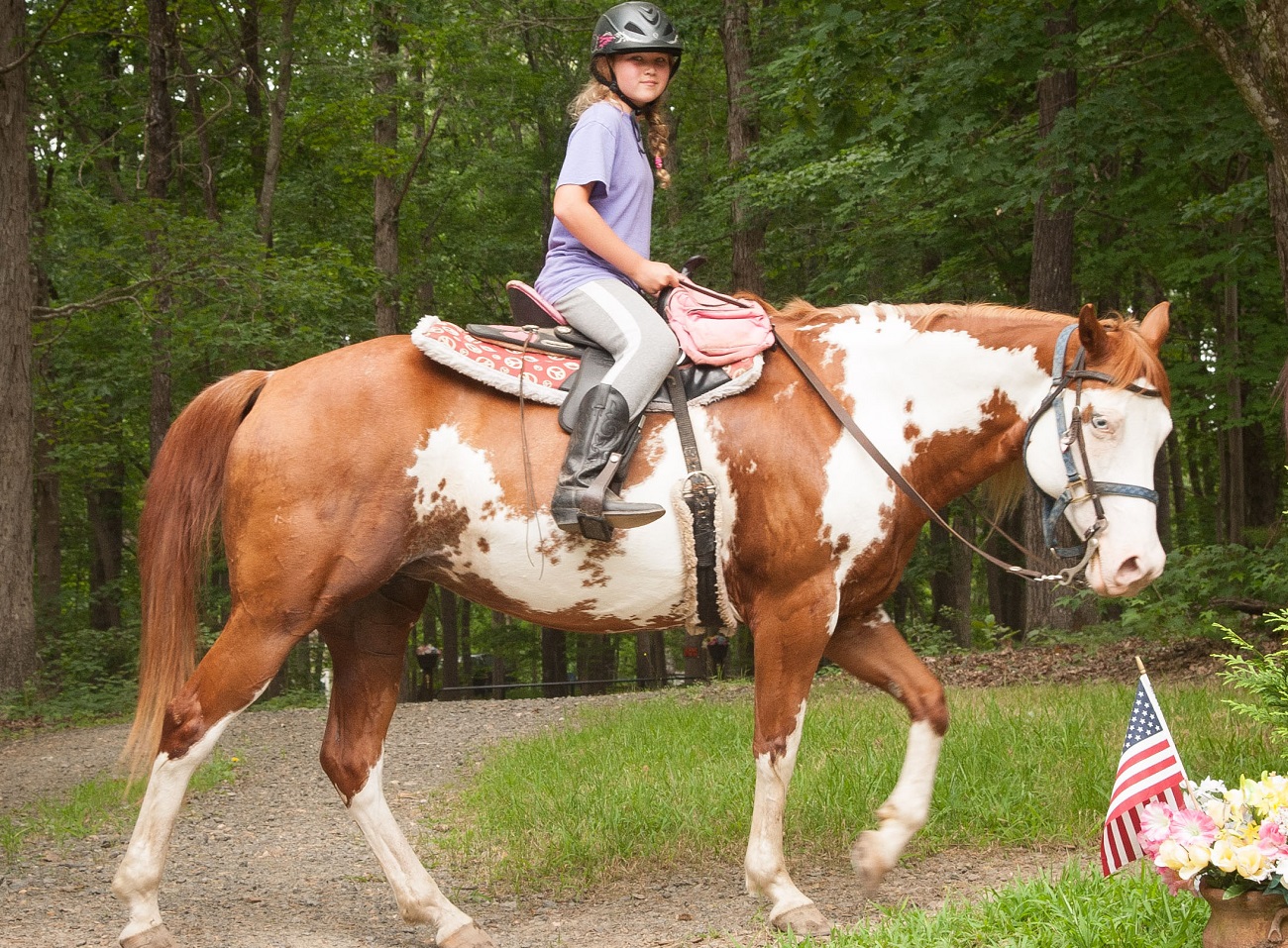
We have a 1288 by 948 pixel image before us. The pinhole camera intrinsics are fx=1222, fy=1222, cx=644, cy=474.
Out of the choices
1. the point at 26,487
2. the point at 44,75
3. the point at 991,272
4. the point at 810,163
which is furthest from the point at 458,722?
the point at 44,75

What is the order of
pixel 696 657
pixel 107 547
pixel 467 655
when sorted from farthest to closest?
pixel 467 655, pixel 107 547, pixel 696 657

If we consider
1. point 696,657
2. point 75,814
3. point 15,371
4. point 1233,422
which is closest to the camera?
point 75,814

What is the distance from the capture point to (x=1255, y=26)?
657cm

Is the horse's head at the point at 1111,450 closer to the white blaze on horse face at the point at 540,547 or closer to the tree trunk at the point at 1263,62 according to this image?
the white blaze on horse face at the point at 540,547

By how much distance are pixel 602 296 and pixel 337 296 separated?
11.1 metres

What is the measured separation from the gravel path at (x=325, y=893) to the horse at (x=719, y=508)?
344mm

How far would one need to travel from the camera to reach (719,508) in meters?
4.62

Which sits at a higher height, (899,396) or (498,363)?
(498,363)

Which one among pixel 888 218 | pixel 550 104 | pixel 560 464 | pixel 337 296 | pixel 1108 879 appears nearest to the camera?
pixel 1108 879

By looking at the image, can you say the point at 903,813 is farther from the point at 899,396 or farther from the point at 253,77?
the point at 253,77

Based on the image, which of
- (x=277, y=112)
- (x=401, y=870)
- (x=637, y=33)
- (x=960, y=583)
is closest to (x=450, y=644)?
(x=960, y=583)

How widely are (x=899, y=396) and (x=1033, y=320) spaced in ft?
2.01

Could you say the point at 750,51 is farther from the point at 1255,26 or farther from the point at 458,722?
the point at 1255,26

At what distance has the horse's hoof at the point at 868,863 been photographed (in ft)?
15.0
